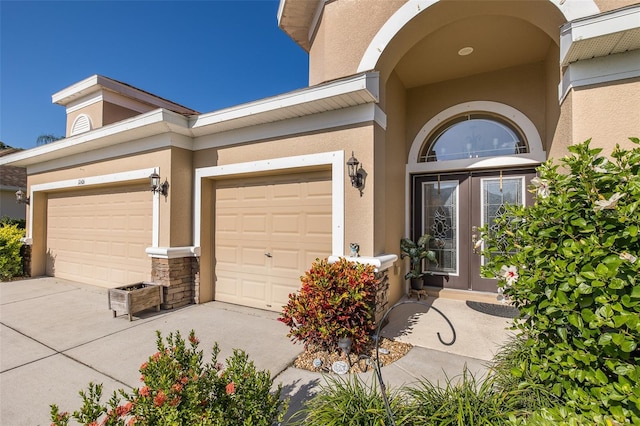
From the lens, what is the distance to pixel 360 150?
4.31 meters

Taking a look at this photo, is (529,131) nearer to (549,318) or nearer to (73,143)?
(549,318)

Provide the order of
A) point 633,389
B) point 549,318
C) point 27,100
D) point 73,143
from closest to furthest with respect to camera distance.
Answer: point 633,389 < point 549,318 < point 73,143 < point 27,100

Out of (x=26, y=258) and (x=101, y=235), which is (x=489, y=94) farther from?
(x=26, y=258)

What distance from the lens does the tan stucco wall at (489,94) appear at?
5.16 metres

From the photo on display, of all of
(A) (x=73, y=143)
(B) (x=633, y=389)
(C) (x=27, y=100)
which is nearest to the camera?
(B) (x=633, y=389)

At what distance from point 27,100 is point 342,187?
494 inches

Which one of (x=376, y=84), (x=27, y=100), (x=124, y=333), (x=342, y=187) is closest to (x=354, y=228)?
(x=342, y=187)

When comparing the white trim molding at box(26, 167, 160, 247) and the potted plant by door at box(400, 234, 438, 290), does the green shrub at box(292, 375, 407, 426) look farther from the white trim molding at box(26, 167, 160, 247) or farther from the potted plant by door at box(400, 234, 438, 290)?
the white trim molding at box(26, 167, 160, 247)

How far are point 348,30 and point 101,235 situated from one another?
7.61 metres

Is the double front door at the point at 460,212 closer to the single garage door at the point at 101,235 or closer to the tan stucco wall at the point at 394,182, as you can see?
the tan stucco wall at the point at 394,182

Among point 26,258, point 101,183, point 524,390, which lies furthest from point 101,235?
point 524,390

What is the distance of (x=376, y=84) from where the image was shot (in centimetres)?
413

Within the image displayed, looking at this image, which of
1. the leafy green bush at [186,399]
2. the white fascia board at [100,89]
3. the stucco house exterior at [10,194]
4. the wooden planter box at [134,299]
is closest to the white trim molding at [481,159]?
the leafy green bush at [186,399]

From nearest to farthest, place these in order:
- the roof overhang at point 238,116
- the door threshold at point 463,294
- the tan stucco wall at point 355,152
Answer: the roof overhang at point 238,116, the tan stucco wall at point 355,152, the door threshold at point 463,294
